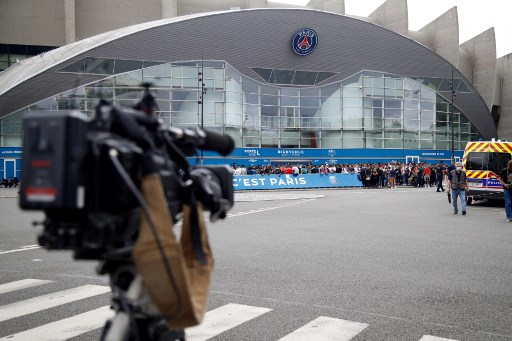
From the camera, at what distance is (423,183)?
3816cm

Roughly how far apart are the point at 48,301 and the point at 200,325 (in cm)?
211

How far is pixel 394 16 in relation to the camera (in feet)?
218

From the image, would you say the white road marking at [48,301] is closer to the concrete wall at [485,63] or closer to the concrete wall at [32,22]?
the concrete wall at [32,22]

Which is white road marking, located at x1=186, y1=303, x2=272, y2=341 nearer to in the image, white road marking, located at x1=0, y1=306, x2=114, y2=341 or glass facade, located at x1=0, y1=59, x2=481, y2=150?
white road marking, located at x1=0, y1=306, x2=114, y2=341

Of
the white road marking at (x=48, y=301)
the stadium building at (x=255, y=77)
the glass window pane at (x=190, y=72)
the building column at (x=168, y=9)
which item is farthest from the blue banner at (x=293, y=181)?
the building column at (x=168, y=9)

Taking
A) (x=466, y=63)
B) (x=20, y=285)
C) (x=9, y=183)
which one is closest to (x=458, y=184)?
(x=20, y=285)

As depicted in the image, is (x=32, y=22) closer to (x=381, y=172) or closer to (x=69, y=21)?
(x=69, y=21)

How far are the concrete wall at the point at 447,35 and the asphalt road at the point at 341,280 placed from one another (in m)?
58.3

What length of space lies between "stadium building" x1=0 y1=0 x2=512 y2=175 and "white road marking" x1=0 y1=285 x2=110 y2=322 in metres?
34.6

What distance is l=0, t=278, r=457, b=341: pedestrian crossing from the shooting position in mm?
4645

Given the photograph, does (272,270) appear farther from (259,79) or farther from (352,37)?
(352,37)

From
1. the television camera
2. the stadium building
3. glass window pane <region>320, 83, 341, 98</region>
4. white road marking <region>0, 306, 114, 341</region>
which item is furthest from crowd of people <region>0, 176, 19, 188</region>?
the television camera

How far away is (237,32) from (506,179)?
1442 inches

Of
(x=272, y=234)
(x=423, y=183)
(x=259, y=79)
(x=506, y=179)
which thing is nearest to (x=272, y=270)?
(x=272, y=234)
